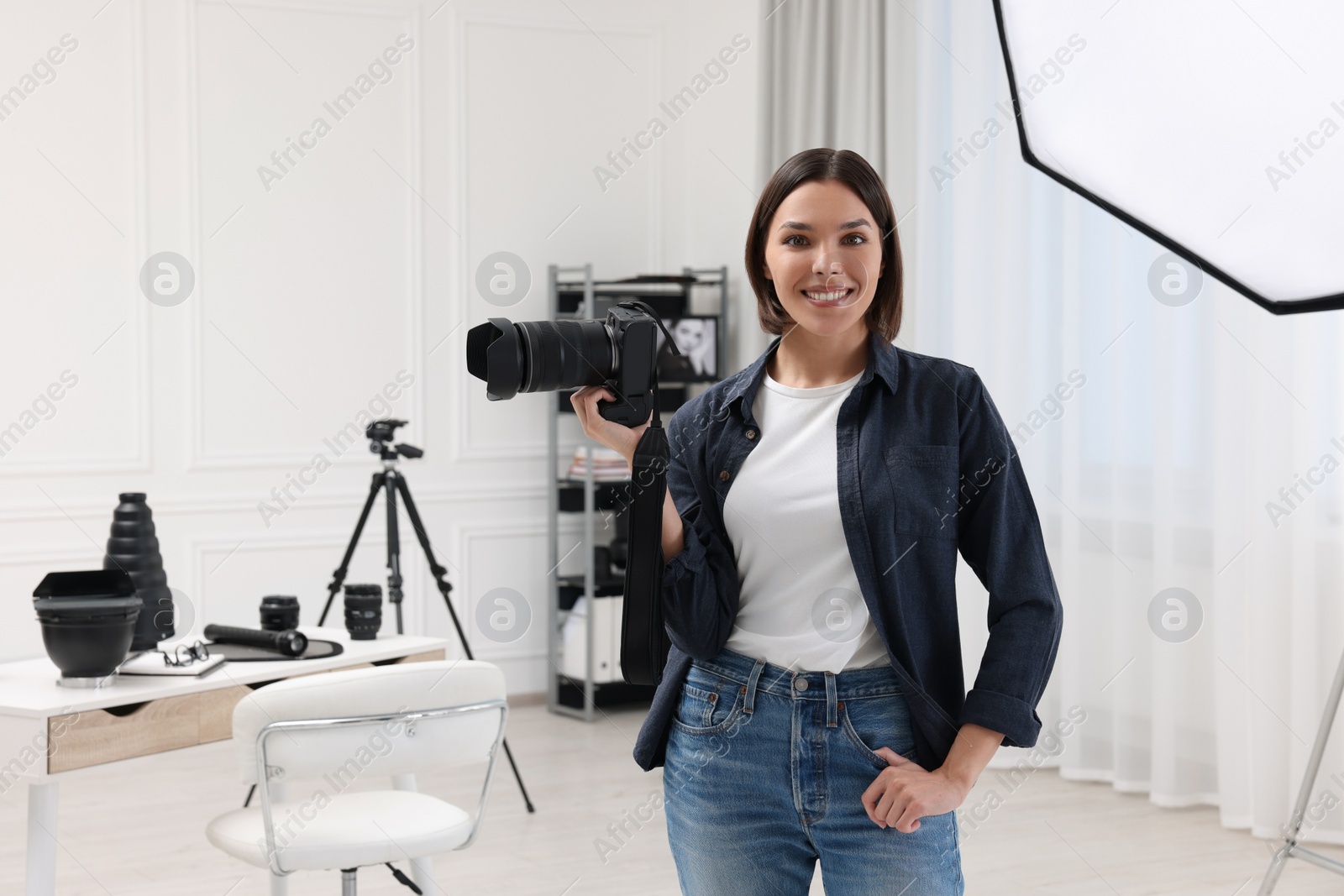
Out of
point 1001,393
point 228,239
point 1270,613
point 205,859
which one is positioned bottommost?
point 205,859

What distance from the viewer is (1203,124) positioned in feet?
4.82

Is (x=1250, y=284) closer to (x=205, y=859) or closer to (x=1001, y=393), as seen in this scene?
(x=1001, y=393)

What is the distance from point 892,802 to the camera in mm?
1187

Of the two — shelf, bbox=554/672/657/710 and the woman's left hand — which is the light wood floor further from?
the woman's left hand

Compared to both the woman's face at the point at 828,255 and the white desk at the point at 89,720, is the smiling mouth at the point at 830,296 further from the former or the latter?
the white desk at the point at 89,720

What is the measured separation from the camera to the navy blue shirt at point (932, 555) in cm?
122

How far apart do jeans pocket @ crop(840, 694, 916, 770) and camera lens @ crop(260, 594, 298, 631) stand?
167cm

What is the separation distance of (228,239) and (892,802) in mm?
3658

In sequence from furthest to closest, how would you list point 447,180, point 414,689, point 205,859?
point 447,180
point 205,859
point 414,689

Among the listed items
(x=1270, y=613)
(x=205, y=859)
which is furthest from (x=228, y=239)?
(x=1270, y=613)

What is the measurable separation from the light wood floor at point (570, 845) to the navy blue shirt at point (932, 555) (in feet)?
6.03

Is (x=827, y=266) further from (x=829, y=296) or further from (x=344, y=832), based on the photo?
(x=344, y=832)

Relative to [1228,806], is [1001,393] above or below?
above

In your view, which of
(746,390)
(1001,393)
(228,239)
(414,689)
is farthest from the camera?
(228,239)
